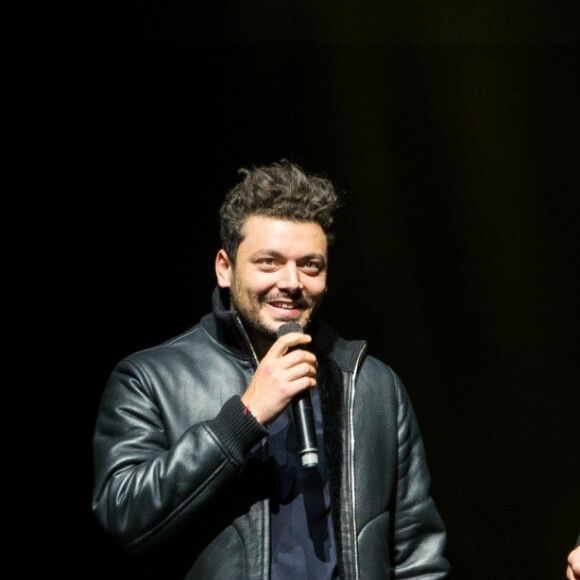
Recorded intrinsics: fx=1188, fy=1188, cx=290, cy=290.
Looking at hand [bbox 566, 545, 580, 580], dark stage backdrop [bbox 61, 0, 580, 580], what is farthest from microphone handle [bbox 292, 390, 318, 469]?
dark stage backdrop [bbox 61, 0, 580, 580]

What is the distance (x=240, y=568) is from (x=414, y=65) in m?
1.76

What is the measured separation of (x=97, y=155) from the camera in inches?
129

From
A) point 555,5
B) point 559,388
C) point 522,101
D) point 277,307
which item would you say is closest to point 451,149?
point 522,101

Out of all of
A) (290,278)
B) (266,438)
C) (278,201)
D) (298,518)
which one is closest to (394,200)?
(278,201)

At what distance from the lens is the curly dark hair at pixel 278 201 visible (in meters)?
2.46

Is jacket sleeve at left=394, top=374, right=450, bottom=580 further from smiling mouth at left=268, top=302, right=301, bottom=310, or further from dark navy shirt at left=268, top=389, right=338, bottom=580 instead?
smiling mouth at left=268, top=302, right=301, bottom=310

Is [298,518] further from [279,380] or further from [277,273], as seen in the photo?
[277,273]

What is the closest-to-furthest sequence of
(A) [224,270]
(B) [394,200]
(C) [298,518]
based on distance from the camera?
(C) [298,518]
(A) [224,270]
(B) [394,200]

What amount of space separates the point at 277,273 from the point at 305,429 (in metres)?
0.39

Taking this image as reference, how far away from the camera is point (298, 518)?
91.0 inches

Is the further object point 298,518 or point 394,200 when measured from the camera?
point 394,200

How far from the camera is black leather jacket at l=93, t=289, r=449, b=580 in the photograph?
215 centimetres

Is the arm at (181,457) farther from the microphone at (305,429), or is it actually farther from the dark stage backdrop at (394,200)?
the dark stage backdrop at (394,200)

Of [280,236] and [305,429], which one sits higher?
[280,236]
